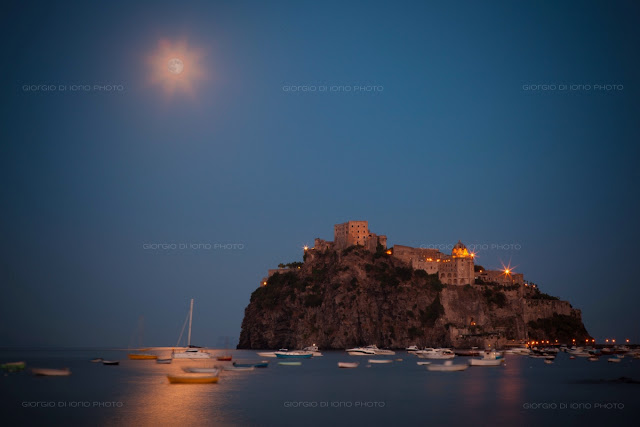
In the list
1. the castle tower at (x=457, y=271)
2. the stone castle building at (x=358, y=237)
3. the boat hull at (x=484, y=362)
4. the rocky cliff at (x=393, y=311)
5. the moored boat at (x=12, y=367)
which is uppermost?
the stone castle building at (x=358, y=237)

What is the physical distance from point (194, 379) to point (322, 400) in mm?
12799

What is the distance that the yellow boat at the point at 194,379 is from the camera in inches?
1831

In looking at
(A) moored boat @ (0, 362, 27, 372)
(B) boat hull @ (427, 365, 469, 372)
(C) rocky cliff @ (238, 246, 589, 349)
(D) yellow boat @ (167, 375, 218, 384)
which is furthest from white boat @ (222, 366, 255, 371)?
(C) rocky cliff @ (238, 246, 589, 349)

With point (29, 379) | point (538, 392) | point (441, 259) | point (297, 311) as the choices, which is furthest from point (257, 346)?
point (538, 392)

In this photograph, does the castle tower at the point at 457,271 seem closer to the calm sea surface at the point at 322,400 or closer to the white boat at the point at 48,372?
the calm sea surface at the point at 322,400

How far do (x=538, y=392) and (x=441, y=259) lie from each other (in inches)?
3272

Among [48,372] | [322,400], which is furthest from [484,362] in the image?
[48,372]

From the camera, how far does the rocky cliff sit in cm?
11375

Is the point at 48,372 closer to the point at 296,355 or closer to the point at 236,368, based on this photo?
the point at 236,368

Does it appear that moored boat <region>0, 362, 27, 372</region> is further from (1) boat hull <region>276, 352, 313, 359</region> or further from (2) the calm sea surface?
(1) boat hull <region>276, 352, 313, 359</region>

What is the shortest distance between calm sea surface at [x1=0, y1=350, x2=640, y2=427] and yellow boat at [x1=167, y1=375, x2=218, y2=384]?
542mm

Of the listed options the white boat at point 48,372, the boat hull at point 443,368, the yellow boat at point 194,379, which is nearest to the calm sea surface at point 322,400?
the yellow boat at point 194,379

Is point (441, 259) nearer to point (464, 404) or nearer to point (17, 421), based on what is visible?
point (464, 404)

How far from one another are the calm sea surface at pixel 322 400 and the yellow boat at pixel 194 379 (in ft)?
1.78
